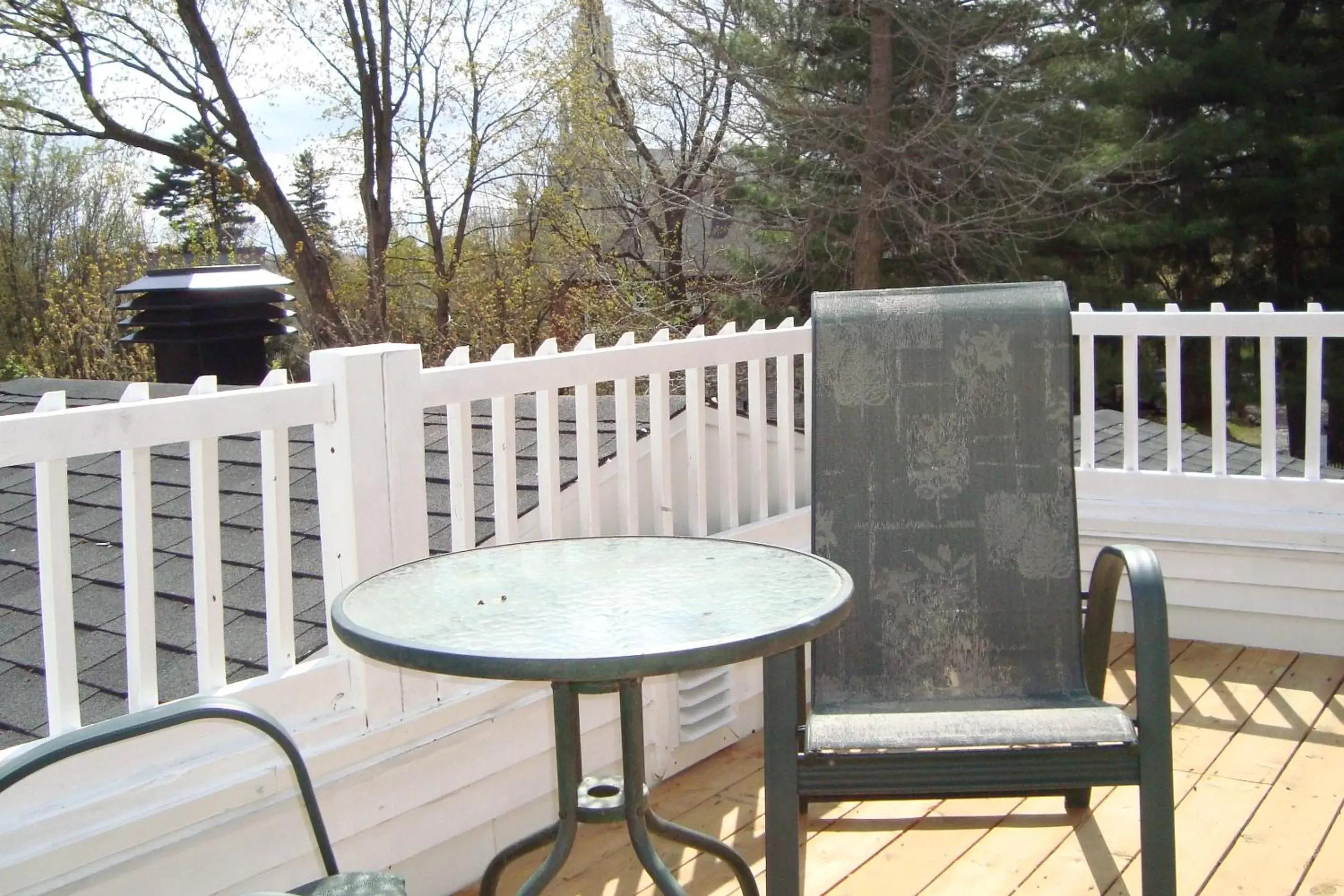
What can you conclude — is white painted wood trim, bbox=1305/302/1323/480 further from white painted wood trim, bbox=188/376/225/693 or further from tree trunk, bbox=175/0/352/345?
tree trunk, bbox=175/0/352/345

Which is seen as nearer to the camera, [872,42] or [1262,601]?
[1262,601]

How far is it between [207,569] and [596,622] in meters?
0.80

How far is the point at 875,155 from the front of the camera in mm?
12188

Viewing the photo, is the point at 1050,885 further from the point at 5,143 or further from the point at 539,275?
the point at 5,143

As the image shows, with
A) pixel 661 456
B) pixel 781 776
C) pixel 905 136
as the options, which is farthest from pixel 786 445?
pixel 905 136

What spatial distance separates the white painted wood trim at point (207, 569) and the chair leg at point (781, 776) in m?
0.94

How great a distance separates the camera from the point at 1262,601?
3.83m

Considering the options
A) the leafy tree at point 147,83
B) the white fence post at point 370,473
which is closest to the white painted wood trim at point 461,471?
the white fence post at point 370,473

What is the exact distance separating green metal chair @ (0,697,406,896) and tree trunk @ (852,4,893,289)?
433 inches

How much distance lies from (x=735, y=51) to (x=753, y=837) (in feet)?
35.8

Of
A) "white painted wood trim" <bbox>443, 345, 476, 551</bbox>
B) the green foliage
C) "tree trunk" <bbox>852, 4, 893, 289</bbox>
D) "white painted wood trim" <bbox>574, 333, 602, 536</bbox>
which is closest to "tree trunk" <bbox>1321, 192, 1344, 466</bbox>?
"tree trunk" <bbox>852, 4, 893, 289</bbox>

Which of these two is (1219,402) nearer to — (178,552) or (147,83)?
(178,552)

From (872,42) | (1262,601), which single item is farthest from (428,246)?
(1262,601)

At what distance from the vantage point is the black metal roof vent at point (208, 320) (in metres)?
4.87
